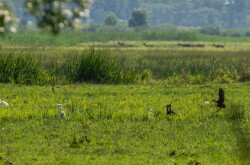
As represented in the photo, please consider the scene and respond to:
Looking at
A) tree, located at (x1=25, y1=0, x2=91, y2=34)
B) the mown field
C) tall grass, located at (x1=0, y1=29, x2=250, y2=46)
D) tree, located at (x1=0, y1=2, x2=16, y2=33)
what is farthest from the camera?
tall grass, located at (x1=0, y1=29, x2=250, y2=46)

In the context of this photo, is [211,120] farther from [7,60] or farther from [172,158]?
[7,60]

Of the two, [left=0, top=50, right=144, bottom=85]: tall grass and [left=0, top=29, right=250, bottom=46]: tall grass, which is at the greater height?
[left=0, top=50, right=144, bottom=85]: tall grass

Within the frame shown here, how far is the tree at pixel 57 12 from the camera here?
12.4 m

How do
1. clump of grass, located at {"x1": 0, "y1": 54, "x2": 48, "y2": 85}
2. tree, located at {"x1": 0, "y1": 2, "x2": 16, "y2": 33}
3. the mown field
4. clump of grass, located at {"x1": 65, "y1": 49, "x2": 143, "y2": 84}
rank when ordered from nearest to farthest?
1. tree, located at {"x1": 0, "y1": 2, "x2": 16, "y2": 33}
2. the mown field
3. clump of grass, located at {"x1": 0, "y1": 54, "x2": 48, "y2": 85}
4. clump of grass, located at {"x1": 65, "y1": 49, "x2": 143, "y2": 84}

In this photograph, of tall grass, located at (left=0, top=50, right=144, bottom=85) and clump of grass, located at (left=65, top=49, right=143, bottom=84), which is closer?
tall grass, located at (left=0, top=50, right=144, bottom=85)

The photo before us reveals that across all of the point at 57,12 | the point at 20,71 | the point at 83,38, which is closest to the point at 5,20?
the point at 57,12

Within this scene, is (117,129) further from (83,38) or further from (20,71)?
(83,38)

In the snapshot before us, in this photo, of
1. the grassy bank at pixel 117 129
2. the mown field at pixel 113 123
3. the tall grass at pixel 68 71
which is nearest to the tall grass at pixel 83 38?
the tall grass at pixel 68 71

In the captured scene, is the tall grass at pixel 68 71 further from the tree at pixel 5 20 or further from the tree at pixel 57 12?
the tree at pixel 5 20

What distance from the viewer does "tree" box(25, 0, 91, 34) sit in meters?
12.4

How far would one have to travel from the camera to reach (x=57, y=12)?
12836mm

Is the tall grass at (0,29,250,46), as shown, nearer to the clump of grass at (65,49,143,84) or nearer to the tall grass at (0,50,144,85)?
the tall grass at (0,50,144,85)

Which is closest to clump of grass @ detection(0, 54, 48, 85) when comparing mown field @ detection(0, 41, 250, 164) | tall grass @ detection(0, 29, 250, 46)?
mown field @ detection(0, 41, 250, 164)

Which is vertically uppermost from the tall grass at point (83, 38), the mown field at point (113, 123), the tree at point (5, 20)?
the tree at point (5, 20)
